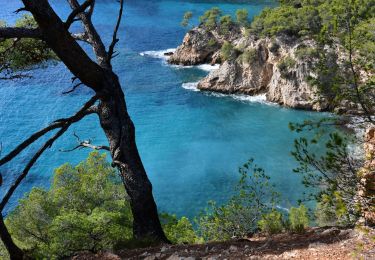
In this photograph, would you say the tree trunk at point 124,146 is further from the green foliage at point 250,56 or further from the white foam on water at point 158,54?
A: the white foam on water at point 158,54

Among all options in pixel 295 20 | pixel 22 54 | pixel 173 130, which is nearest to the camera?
pixel 22 54

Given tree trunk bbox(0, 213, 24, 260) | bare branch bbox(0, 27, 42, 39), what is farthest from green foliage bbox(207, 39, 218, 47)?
bare branch bbox(0, 27, 42, 39)

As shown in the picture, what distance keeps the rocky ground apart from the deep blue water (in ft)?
66.0

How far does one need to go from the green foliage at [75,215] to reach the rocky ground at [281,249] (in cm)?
281

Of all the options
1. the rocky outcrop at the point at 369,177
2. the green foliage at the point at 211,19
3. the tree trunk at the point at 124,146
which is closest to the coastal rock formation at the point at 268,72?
the green foliage at the point at 211,19

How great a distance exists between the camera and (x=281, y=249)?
5.66 metres

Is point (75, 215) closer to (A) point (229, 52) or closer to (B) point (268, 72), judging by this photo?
(B) point (268, 72)

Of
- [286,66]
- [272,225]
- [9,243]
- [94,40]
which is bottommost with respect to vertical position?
[272,225]

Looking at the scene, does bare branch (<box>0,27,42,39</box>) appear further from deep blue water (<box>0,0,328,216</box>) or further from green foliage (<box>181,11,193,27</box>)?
green foliage (<box>181,11,193,27</box>)

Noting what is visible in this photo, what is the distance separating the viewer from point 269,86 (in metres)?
43.6

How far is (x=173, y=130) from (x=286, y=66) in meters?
12.7

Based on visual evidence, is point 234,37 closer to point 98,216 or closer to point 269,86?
point 269,86

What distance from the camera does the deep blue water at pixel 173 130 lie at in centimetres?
2942

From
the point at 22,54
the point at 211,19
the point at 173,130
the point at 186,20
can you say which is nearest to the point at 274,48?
the point at 211,19
